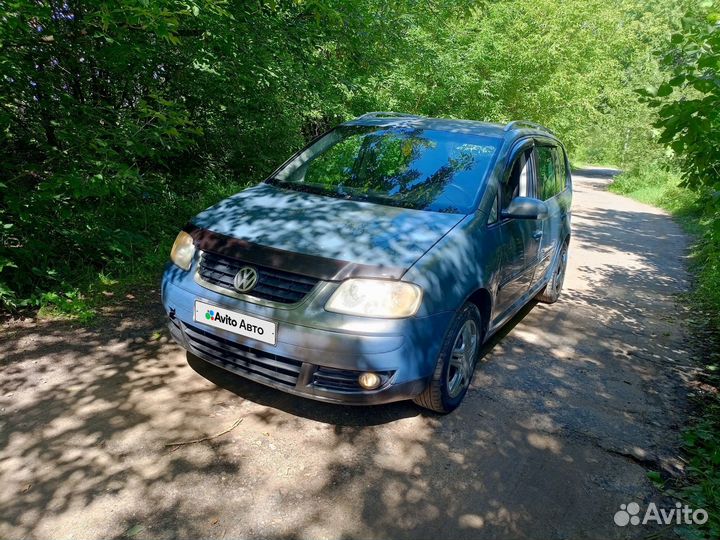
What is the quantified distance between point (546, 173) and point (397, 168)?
6.36 feet

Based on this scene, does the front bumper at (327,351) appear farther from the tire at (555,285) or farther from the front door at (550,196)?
the tire at (555,285)

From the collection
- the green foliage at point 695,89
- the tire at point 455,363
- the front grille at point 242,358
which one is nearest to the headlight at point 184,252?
the front grille at point 242,358

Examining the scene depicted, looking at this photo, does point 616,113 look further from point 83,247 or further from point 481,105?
point 83,247

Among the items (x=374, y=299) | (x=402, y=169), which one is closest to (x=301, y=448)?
(x=374, y=299)

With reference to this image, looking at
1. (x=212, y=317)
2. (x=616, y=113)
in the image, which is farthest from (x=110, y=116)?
(x=616, y=113)

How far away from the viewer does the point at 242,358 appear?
304 cm

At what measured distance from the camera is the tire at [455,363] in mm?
3139

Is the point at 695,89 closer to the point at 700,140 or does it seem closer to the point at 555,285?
the point at 700,140

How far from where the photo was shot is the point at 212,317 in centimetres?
305

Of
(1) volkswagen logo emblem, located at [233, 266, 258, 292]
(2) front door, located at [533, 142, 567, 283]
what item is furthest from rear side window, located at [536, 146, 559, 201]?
(1) volkswagen logo emblem, located at [233, 266, 258, 292]

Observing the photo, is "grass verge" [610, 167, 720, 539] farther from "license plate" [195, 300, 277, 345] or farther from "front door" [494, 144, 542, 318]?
"license plate" [195, 300, 277, 345]

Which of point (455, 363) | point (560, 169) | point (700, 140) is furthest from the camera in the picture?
point (560, 169)

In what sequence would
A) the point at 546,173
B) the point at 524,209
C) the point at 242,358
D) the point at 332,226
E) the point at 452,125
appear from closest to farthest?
the point at 242,358
the point at 332,226
the point at 524,209
the point at 452,125
the point at 546,173

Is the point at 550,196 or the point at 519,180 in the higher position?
the point at 519,180
